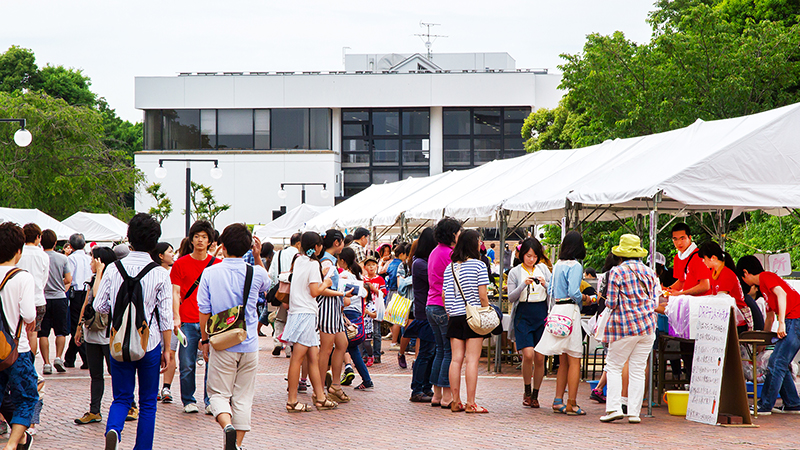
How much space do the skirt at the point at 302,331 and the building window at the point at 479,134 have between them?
45.5 m

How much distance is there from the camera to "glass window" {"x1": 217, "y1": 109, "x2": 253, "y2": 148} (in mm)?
53875

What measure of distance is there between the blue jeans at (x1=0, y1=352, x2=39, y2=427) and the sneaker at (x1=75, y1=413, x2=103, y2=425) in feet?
6.45

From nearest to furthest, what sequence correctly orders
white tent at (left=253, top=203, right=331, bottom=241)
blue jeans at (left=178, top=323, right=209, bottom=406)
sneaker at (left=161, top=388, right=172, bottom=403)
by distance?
blue jeans at (left=178, top=323, right=209, bottom=406), sneaker at (left=161, top=388, right=172, bottom=403), white tent at (left=253, top=203, right=331, bottom=241)

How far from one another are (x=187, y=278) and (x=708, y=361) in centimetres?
559

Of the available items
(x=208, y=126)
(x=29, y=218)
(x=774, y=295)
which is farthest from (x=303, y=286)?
(x=208, y=126)

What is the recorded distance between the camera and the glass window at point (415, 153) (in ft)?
178

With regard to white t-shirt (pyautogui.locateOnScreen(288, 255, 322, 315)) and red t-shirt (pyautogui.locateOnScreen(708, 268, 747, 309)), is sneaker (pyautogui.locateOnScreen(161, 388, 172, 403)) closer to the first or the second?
white t-shirt (pyautogui.locateOnScreen(288, 255, 322, 315))

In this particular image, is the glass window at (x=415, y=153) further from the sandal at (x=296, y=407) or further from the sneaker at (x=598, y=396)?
the sandal at (x=296, y=407)

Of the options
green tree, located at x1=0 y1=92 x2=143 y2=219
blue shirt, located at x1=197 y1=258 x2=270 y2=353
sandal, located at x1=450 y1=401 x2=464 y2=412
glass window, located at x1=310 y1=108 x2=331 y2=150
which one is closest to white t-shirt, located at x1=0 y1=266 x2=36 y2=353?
blue shirt, located at x1=197 y1=258 x2=270 y2=353

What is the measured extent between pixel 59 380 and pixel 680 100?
17.3 metres

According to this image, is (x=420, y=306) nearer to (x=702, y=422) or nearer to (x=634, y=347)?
(x=634, y=347)

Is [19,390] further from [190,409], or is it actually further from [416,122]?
[416,122]

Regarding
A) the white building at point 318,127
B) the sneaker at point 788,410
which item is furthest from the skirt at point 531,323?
the white building at point 318,127

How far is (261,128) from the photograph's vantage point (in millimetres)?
54188
